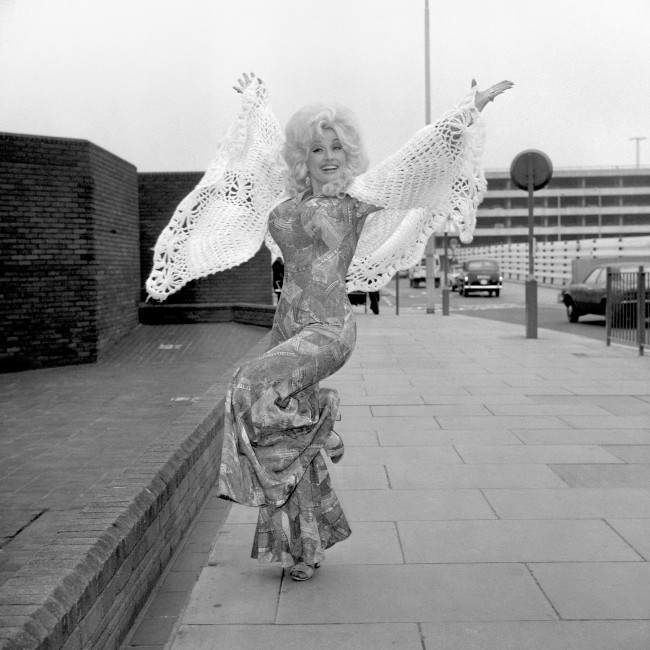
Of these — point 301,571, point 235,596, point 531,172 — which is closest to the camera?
point 235,596

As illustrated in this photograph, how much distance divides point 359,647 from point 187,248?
191 centimetres

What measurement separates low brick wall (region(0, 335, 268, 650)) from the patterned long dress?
45cm

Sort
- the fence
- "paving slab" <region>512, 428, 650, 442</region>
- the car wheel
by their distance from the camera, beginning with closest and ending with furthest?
"paving slab" <region>512, 428, 650, 442</region>, the car wheel, the fence

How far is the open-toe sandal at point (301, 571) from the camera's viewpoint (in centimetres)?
369

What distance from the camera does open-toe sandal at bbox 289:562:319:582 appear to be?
12.1 feet

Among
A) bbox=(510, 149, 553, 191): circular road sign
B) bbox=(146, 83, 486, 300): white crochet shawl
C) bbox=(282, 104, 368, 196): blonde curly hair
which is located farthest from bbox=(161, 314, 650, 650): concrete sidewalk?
bbox=(510, 149, 553, 191): circular road sign

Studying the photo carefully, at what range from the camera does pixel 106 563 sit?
2924 millimetres

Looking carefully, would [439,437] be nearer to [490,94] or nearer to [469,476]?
[469,476]

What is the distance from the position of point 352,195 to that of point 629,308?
1114 cm

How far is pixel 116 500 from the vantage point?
139 inches

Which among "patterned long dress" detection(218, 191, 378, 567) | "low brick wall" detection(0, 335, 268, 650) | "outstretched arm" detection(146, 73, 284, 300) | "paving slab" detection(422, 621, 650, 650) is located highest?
"outstretched arm" detection(146, 73, 284, 300)

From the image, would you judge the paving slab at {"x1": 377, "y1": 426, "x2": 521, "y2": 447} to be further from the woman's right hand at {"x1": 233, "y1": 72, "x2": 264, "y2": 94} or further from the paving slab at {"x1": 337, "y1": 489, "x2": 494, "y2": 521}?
the woman's right hand at {"x1": 233, "y1": 72, "x2": 264, "y2": 94}

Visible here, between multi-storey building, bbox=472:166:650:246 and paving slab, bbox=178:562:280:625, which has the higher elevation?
multi-storey building, bbox=472:166:650:246

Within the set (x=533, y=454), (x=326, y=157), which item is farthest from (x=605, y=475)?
(x=326, y=157)
